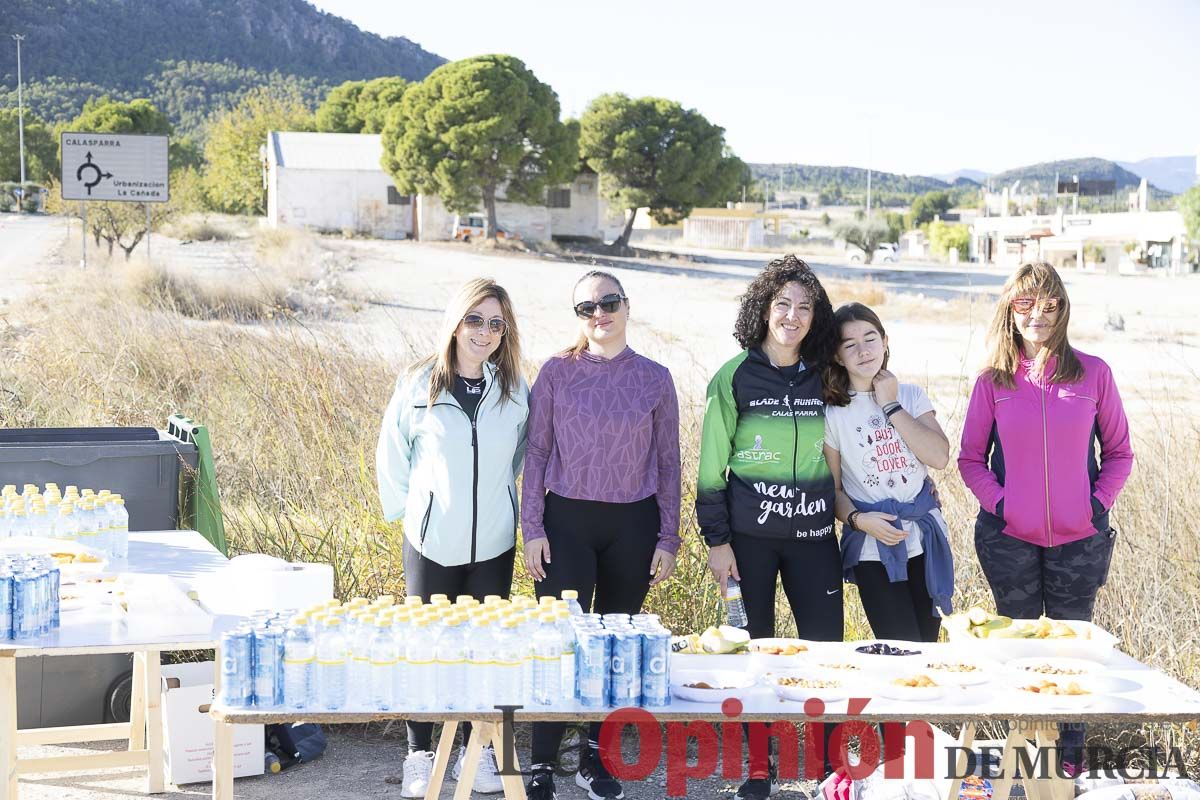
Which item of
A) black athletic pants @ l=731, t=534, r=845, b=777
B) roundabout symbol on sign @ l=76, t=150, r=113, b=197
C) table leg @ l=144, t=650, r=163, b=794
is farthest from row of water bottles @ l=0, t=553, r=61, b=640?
roundabout symbol on sign @ l=76, t=150, r=113, b=197

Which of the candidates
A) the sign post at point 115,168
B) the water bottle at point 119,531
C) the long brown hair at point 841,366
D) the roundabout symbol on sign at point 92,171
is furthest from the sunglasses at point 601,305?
the roundabout symbol on sign at point 92,171

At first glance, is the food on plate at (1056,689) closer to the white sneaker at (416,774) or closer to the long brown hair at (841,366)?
the long brown hair at (841,366)

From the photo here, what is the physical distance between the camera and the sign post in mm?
15328

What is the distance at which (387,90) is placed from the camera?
56250mm

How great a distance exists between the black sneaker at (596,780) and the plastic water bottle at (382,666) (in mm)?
1366

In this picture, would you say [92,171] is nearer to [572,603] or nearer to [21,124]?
[572,603]

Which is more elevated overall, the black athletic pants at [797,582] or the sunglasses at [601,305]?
the sunglasses at [601,305]

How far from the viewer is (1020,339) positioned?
14.4 ft

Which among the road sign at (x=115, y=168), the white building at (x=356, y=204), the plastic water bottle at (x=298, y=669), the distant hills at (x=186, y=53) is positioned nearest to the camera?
the plastic water bottle at (x=298, y=669)

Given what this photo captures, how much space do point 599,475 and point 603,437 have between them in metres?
0.13

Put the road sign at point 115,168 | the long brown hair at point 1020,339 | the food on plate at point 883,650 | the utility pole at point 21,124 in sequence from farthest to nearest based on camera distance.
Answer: the utility pole at point 21,124, the road sign at point 115,168, the long brown hair at point 1020,339, the food on plate at point 883,650

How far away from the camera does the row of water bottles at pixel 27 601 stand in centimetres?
355

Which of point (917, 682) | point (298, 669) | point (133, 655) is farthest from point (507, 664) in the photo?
point (133, 655)

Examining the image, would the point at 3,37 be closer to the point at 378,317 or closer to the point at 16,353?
the point at 378,317
